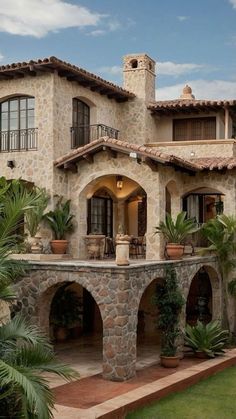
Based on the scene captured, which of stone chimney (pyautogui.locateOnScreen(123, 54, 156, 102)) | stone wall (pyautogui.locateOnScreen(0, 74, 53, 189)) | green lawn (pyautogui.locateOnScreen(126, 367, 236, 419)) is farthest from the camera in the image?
stone chimney (pyautogui.locateOnScreen(123, 54, 156, 102))

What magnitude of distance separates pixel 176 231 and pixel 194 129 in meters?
7.91

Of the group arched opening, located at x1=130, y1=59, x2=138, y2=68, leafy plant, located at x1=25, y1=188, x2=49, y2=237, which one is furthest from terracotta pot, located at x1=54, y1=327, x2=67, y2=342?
arched opening, located at x1=130, y1=59, x2=138, y2=68

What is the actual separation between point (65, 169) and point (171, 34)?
11.8 m

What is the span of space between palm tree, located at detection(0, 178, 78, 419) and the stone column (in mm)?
4173

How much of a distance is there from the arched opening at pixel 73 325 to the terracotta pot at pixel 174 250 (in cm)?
353

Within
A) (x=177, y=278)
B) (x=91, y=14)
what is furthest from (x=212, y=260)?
(x=91, y=14)

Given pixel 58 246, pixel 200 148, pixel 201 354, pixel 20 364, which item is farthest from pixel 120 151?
pixel 20 364

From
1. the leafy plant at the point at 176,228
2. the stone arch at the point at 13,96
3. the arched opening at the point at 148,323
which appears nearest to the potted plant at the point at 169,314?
the leafy plant at the point at 176,228

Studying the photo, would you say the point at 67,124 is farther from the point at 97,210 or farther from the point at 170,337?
the point at 170,337

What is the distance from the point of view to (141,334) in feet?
73.5

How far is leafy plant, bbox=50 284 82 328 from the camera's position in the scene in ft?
66.5

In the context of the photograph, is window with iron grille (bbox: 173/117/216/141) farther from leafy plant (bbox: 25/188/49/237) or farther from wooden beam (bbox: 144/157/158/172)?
leafy plant (bbox: 25/188/49/237)

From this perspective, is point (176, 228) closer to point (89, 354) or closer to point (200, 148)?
point (89, 354)

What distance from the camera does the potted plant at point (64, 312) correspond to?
66.6 feet
